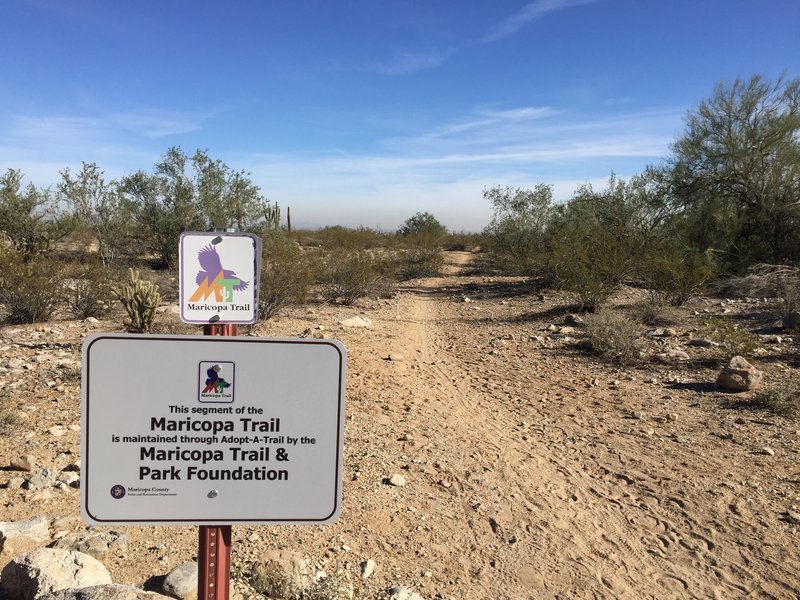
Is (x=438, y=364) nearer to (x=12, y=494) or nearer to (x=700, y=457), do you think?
(x=700, y=457)

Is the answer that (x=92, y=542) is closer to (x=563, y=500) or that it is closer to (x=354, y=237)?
(x=563, y=500)

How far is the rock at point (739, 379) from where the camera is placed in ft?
22.1

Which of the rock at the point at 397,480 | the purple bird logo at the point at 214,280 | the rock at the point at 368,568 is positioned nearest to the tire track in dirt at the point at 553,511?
the rock at the point at 397,480

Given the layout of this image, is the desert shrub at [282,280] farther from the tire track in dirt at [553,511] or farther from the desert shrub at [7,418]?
the desert shrub at [7,418]

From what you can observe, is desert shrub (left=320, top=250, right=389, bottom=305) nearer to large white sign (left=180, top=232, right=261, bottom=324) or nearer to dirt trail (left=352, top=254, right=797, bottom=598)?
dirt trail (left=352, top=254, right=797, bottom=598)

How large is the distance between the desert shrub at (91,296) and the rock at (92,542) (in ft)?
26.1

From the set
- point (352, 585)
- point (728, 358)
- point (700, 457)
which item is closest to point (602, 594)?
point (352, 585)

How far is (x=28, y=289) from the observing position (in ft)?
31.7

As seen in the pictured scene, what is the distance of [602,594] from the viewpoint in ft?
10.7

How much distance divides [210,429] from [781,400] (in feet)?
21.2

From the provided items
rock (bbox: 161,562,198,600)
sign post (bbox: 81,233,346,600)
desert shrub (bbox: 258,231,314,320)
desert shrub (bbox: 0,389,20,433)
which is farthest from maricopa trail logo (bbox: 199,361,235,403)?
desert shrub (bbox: 258,231,314,320)

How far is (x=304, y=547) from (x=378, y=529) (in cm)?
53

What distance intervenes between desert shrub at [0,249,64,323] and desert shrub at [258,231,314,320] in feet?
11.6

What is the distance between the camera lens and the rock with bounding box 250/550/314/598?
289cm
